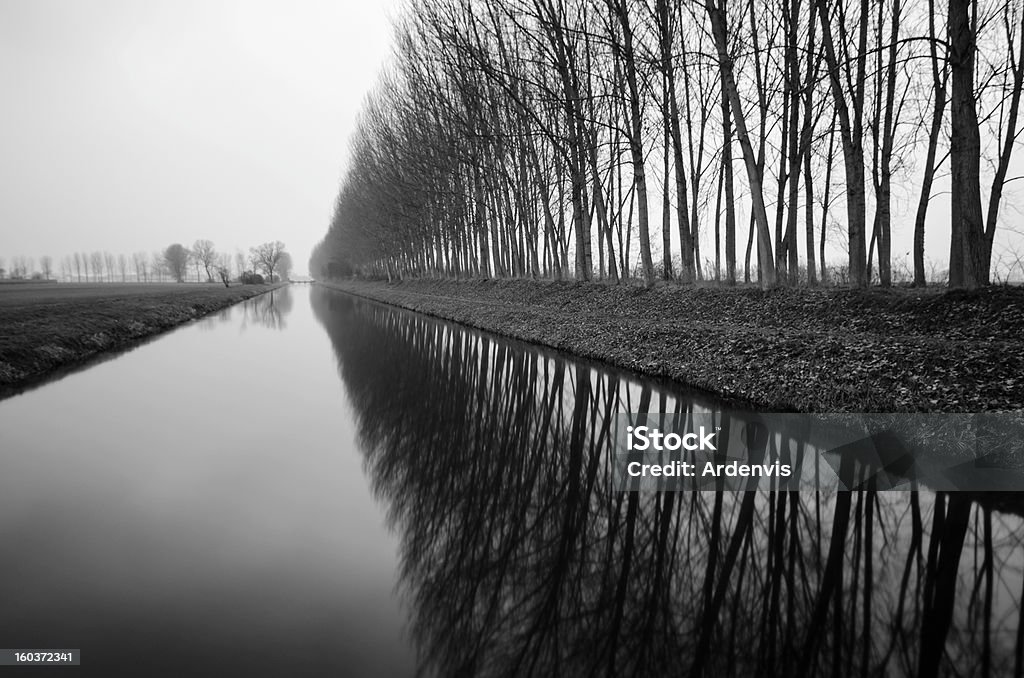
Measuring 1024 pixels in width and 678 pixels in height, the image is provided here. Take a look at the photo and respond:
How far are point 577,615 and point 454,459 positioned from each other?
2552 mm

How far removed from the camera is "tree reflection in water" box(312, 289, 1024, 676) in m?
2.30

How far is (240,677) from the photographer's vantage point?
7.34ft

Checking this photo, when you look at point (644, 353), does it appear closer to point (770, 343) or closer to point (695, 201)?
point (770, 343)

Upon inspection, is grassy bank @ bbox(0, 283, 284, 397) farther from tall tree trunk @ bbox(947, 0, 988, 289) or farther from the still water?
tall tree trunk @ bbox(947, 0, 988, 289)

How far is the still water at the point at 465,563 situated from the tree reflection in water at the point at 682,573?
0.01m

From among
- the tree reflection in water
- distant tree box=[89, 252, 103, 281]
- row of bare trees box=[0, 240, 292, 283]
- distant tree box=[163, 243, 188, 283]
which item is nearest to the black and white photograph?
the tree reflection in water

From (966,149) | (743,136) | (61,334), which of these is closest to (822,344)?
(966,149)

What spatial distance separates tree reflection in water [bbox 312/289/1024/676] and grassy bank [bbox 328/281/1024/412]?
148cm

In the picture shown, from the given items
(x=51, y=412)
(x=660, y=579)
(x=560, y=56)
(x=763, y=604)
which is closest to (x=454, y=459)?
(x=660, y=579)

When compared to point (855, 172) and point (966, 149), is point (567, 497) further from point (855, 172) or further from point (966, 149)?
point (855, 172)

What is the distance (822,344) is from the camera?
277 inches

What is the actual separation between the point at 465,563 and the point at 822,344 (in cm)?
622

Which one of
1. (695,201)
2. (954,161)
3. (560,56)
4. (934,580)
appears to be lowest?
(934,580)
